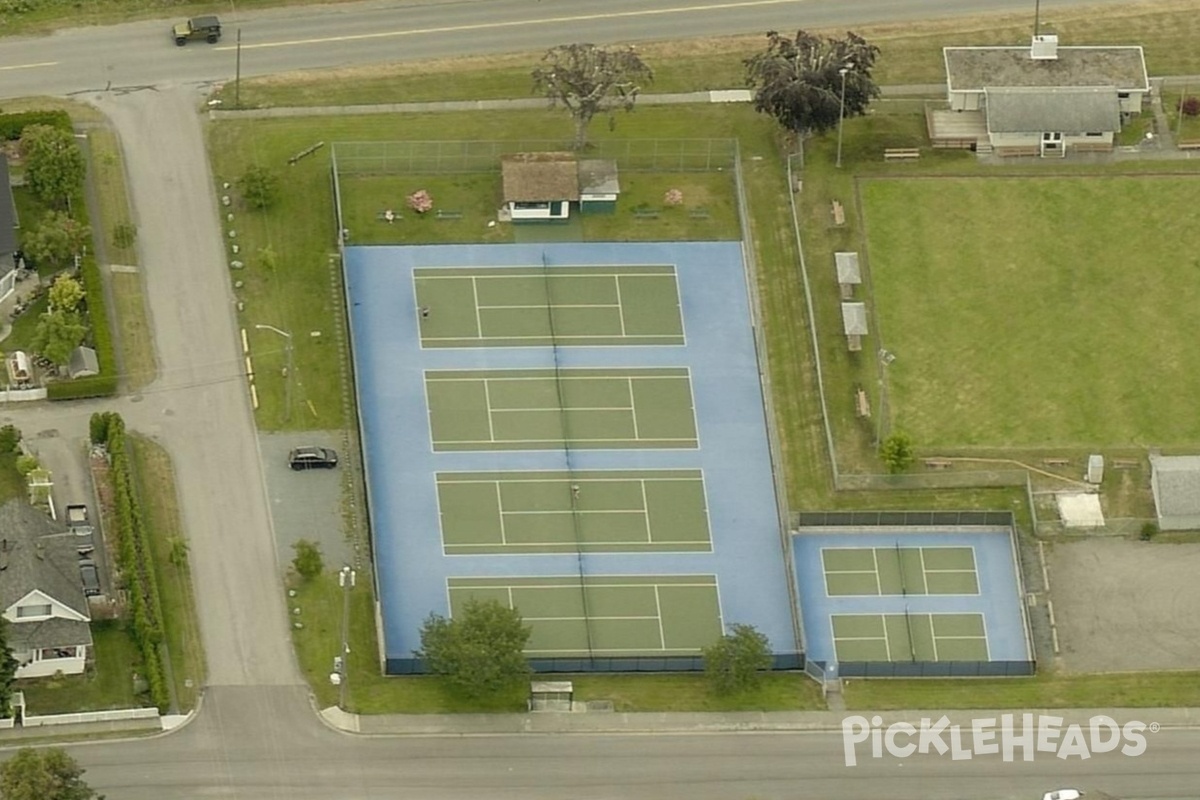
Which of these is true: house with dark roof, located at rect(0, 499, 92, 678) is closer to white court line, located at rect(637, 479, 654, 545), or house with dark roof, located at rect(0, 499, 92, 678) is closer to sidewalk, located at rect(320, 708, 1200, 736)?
sidewalk, located at rect(320, 708, 1200, 736)

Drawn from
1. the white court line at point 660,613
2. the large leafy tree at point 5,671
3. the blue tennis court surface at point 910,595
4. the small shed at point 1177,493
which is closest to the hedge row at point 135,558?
the large leafy tree at point 5,671

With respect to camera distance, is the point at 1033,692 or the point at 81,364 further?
the point at 81,364

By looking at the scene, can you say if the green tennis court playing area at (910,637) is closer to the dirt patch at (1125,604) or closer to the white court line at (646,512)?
the dirt patch at (1125,604)

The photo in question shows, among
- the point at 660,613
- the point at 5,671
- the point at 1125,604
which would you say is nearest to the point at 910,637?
the point at 1125,604

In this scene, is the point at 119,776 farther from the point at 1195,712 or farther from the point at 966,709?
the point at 1195,712

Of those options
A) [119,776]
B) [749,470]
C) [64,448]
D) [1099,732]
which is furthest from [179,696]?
[1099,732]

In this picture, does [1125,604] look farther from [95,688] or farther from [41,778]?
[41,778]
